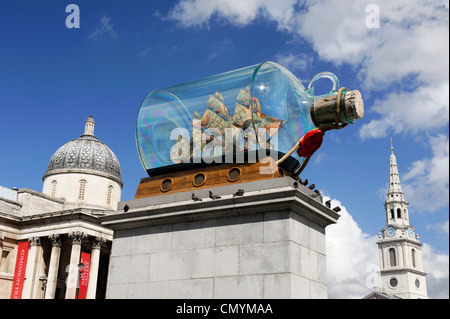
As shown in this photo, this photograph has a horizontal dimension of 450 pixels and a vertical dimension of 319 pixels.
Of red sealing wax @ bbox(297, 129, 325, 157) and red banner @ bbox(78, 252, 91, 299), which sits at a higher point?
red banner @ bbox(78, 252, 91, 299)

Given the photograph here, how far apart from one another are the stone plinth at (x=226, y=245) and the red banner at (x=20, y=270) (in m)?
55.7

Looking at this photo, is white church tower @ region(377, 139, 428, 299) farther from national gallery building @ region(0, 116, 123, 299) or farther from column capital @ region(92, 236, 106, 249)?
column capital @ region(92, 236, 106, 249)

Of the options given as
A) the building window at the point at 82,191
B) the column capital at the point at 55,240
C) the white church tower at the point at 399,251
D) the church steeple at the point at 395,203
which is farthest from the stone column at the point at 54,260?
the church steeple at the point at 395,203

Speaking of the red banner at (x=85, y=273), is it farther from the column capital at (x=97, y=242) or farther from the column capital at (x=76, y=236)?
the column capital at (x=97, y=242)

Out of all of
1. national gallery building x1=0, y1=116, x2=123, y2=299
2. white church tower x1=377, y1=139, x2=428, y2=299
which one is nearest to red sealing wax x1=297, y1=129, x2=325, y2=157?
national gallery building x1=0, y1=116, x2=123, y2=299

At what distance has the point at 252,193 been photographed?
8656mm

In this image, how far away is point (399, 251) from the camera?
180 metres

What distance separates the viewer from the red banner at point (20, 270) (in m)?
60.2

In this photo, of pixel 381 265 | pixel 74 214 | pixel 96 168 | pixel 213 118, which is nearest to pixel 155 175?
pixel 213 118

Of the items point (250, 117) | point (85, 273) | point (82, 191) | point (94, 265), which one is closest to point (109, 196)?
point (82, 191)

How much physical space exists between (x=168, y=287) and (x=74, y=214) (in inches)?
2132

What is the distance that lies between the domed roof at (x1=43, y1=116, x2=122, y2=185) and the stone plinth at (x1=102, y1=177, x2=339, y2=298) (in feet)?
225

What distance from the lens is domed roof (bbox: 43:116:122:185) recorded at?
76.0m
